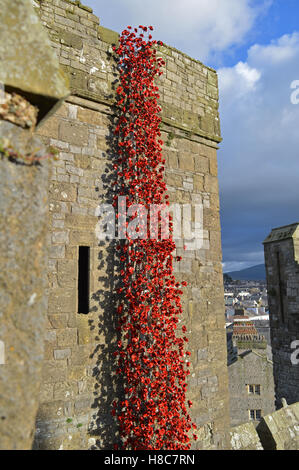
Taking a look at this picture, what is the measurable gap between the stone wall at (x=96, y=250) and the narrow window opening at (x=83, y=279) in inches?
4.0

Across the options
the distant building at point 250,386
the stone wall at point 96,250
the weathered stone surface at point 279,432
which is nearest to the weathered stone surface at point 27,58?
the stone wall at point 96,250

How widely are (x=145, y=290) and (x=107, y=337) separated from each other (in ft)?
2.70

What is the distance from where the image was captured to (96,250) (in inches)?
184

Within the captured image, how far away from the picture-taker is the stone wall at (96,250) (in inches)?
167

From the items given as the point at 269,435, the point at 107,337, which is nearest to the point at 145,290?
the point at 107,337

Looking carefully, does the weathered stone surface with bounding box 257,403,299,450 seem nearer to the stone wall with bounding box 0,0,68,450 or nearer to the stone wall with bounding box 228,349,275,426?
the stone wall with bounding box 0,0,68,450

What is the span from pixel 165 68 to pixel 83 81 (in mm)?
1696

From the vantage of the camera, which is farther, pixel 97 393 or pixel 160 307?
pixel 160 307

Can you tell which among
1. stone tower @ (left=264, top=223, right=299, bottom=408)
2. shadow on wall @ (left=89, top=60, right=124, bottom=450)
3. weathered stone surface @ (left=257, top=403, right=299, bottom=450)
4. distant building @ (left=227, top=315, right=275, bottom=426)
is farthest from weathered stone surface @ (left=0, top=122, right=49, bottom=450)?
distant building @ (left=227, top=315, right=275, bottom=426)

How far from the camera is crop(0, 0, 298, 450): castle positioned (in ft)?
5.19

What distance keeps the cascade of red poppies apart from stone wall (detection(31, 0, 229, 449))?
195 mm

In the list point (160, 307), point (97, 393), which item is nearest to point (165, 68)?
point (160, 307)

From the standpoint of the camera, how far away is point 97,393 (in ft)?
14.5

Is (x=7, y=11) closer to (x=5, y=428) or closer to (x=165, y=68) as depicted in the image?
(x=5, y=428)
